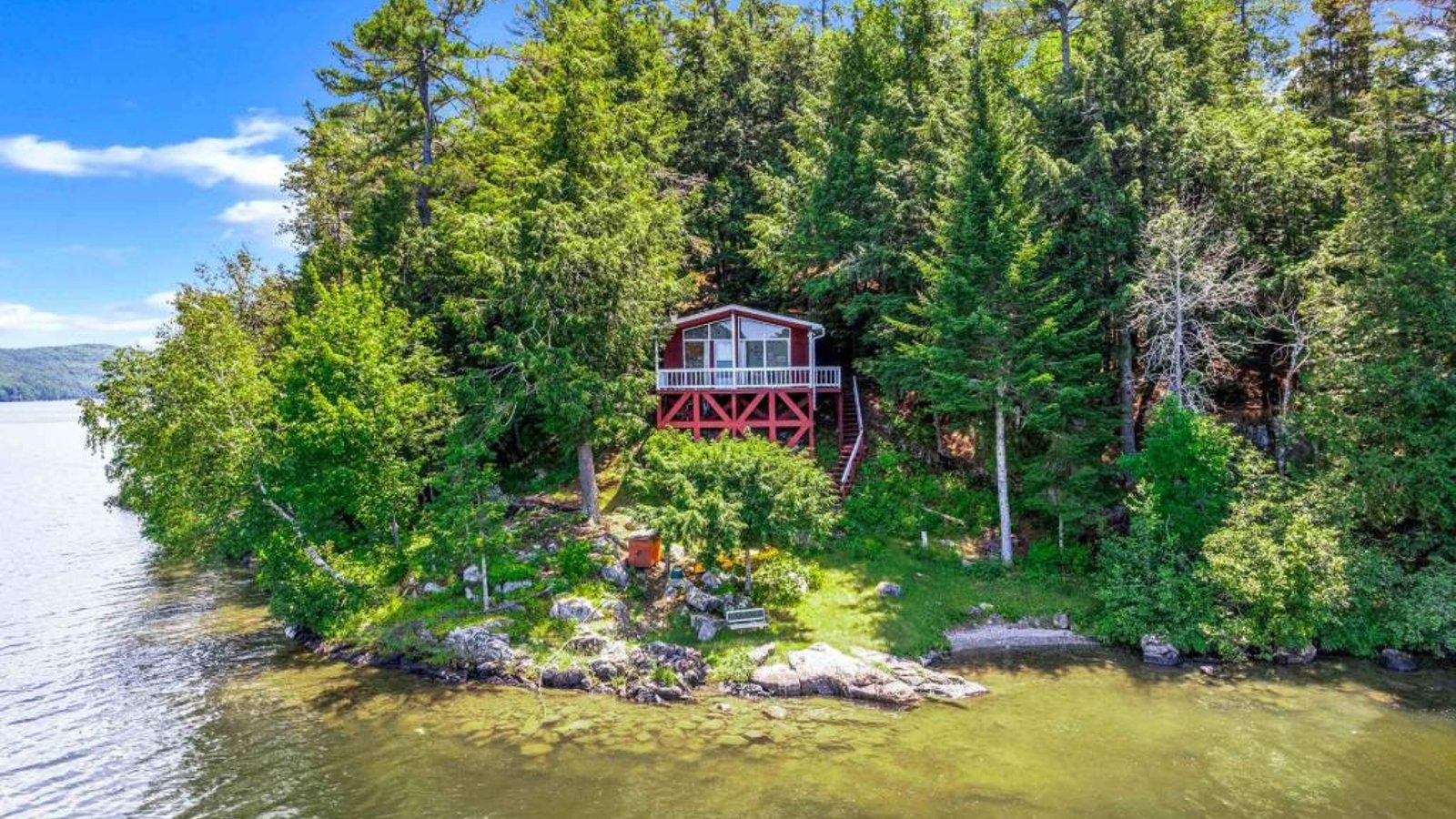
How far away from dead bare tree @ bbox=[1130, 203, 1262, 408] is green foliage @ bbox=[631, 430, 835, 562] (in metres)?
10.3

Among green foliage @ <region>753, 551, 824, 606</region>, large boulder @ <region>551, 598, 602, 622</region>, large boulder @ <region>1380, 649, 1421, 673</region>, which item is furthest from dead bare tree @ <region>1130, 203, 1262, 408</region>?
large boulder @ <region>551, 598, 602, 622</region>

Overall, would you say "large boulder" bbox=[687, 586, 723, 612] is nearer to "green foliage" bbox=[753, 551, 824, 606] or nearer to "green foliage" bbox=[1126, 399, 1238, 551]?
"green foliage" bbox=[753, 551, 824, 606]

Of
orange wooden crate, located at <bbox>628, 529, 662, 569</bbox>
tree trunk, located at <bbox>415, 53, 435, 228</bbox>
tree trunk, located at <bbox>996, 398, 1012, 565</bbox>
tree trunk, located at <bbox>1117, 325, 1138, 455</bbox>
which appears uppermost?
tree trunk, located at <bbox>415, 53, 435, 228</bbox>

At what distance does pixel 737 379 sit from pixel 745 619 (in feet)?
35.5

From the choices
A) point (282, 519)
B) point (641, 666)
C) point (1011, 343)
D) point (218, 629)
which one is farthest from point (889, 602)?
point (218, 629)

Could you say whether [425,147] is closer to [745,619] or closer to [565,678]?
[565,678]

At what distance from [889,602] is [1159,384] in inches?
541

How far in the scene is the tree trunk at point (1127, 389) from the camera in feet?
75.5

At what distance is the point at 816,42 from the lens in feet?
126

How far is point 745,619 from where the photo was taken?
19000 millimetres

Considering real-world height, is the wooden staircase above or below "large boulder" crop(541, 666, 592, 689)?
above

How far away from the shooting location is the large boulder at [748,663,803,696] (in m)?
17.1

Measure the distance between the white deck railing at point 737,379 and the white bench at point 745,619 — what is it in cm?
1044

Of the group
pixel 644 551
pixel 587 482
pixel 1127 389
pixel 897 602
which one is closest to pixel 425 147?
pixel 587 482
